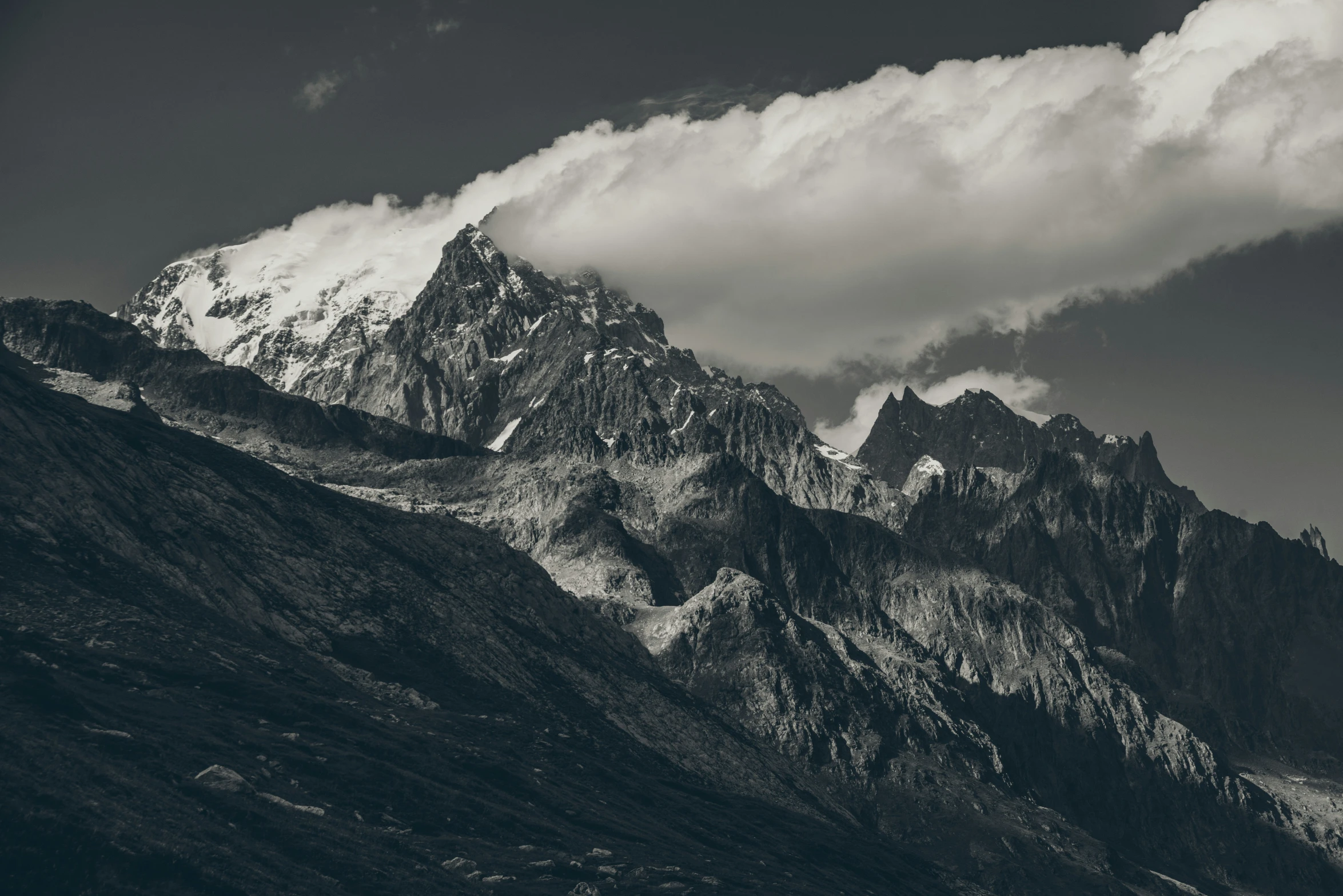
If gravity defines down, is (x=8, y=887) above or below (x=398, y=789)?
below

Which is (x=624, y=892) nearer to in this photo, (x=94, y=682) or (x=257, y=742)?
(x=257, y=742)

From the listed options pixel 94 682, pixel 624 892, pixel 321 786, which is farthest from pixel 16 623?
pixel 624 892

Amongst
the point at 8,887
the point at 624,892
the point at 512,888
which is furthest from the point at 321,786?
the point at 8,887

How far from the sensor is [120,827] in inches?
5103

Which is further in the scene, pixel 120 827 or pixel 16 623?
pixel 16 623

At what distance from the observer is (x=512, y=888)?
167m

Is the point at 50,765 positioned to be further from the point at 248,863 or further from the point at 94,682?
the point at 94,682

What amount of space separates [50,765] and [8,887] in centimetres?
2063

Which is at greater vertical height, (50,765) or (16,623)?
(16,623)

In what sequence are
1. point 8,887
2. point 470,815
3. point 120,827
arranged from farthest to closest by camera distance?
point 470,815 < point 120,827 < point 8,887

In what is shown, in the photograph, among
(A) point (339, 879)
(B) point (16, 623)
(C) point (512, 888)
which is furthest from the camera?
(B) point (16, 623)

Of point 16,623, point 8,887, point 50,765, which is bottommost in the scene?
point 8,887

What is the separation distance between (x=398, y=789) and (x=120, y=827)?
201ft

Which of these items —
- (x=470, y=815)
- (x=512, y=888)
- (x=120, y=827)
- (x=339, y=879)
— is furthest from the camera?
(x=470, y=815)
